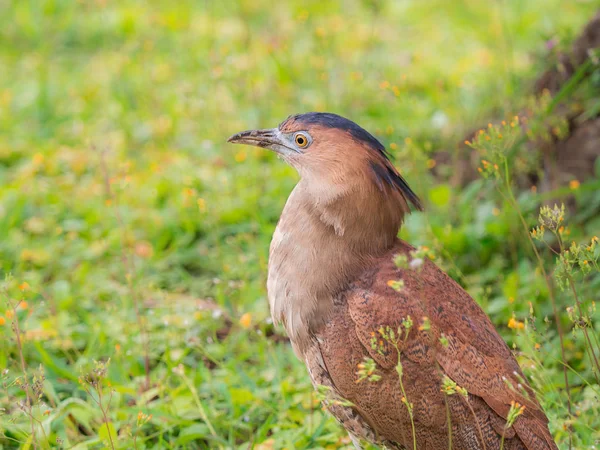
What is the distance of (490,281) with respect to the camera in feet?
16.8

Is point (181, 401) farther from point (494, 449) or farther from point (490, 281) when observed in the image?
point (490, 281)

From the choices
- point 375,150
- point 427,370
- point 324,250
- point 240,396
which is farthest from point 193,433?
point 375,150

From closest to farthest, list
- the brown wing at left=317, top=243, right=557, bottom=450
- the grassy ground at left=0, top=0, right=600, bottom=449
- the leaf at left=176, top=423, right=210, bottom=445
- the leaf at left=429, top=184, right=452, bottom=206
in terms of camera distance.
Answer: the brown wing at left=317, top=243, right=557, bottom=450, the leaf at left=176, top=423, right=210, bottom=445, the grassy ground at left=0, top=0, right=600, bottom=449, the leaf at left=429, top=184, right=452, bottom=206

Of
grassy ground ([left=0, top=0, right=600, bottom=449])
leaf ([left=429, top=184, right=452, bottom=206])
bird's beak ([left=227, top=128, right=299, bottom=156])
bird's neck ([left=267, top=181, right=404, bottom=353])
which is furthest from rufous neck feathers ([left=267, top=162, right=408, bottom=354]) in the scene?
leaf ([left=429, top=184, right=452, bottom=206])

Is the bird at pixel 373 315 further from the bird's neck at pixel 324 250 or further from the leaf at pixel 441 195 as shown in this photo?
the leaf at pixel 441 195

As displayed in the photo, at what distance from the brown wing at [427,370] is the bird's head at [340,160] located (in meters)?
0.40

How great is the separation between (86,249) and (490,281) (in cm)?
273

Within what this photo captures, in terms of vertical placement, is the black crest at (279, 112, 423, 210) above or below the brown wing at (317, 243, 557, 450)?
above

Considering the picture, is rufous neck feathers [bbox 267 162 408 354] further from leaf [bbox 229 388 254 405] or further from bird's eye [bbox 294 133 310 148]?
leaf [bbox 229 388 254 405]

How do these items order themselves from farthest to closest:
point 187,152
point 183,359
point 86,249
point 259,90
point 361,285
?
point 259,90, point 187,152, point 86,249, point 183,359, point 361,285

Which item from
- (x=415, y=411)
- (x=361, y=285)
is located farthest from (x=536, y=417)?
(x=361, y=285)

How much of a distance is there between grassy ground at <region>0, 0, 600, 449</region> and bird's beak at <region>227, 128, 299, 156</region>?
75cm

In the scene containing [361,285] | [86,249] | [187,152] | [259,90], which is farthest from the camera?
[259,90]

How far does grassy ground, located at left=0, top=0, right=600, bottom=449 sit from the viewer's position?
13.3ft
